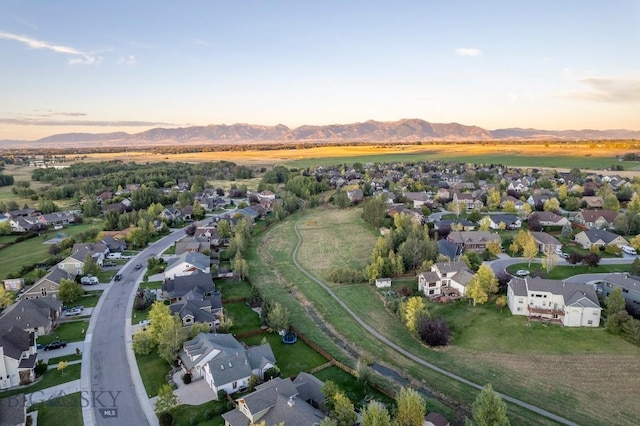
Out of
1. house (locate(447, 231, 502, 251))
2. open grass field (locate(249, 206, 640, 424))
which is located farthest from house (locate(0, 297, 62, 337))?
house (locate(447, 231, 502, 251))

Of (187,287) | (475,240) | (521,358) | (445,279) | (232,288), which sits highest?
(475,240)

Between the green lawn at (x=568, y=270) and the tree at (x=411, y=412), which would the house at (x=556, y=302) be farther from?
the tree at (x=411, y=412)

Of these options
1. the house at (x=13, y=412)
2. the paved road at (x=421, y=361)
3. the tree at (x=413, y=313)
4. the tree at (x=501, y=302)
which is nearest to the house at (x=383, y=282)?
the paved road at (x=421, y=361)

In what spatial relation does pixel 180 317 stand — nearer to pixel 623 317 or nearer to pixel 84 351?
pixel 84 351

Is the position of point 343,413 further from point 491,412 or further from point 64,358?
point 64,358

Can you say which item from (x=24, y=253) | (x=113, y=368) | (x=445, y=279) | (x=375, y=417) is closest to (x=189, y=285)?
(x=113, y=368)

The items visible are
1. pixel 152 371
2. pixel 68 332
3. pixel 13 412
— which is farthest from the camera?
pixel 68 332
